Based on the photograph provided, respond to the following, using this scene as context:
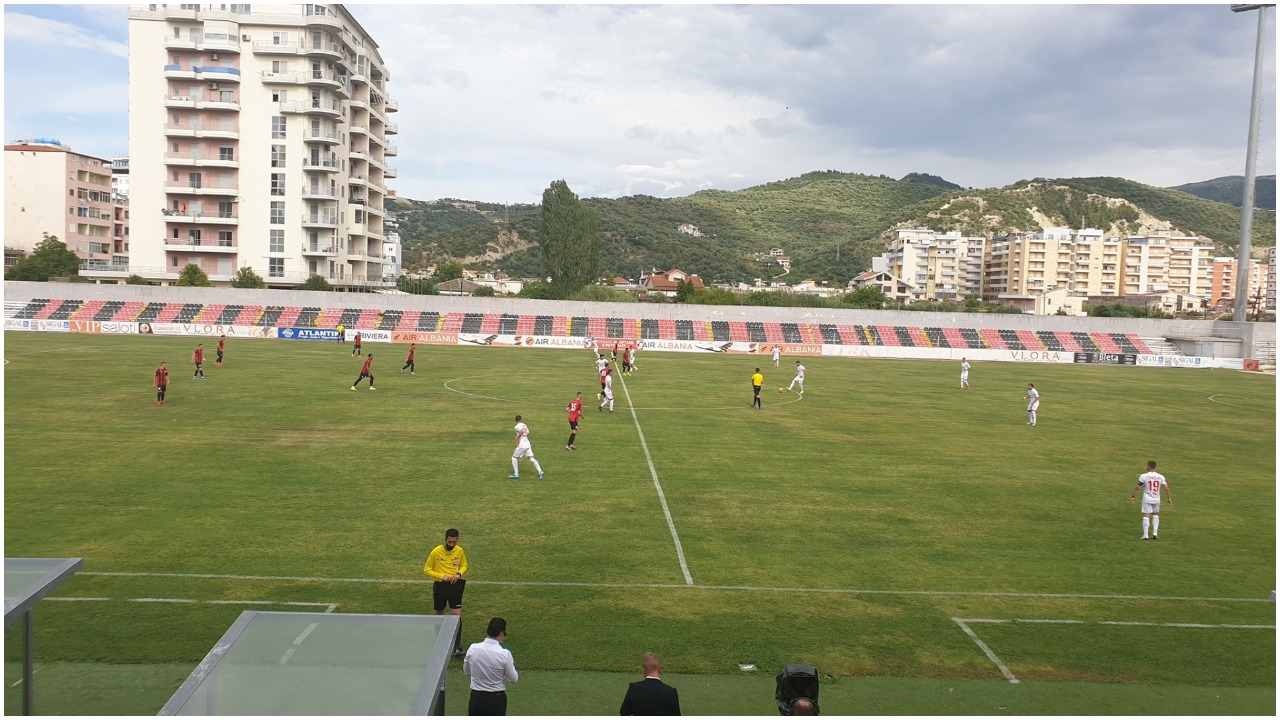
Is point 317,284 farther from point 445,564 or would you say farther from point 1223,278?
point 1223,278

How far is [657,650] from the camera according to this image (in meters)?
11.5

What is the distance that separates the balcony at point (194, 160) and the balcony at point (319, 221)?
25.4 feet

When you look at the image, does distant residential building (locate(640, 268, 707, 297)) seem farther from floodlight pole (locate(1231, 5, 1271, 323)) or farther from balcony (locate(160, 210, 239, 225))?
floodlight pole (locate(1231, 5, 1271, 323))

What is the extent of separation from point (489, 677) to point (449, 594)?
10.2 feet

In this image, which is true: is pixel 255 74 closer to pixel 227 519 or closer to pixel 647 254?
pixel 227 519

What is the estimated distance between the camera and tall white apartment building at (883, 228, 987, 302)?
165000mm

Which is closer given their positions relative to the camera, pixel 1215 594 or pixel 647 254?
pixel 1215 594

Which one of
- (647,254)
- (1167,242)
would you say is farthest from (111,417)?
(1167,242)

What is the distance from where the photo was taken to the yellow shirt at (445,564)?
11898 millimetres

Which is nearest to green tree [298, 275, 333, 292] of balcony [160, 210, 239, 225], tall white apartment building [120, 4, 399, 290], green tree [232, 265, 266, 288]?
tall white apartment building [120, 4, 399, 290]

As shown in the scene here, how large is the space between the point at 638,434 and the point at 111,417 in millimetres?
→ 16655

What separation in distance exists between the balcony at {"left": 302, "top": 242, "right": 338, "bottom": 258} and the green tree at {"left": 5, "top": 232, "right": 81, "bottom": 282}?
2064 centimetres

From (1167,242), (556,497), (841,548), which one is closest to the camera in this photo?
(841,548)

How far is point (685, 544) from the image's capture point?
1605 centimetres
